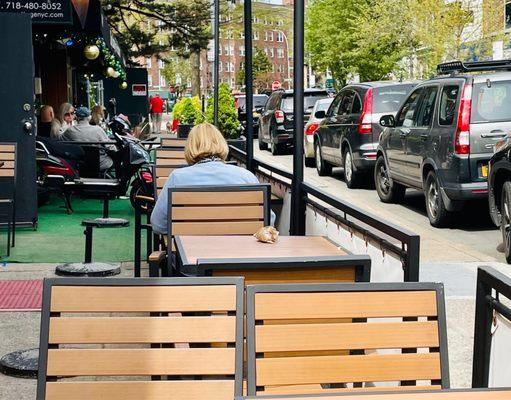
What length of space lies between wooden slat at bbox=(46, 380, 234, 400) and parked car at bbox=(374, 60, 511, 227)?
9.63 metres

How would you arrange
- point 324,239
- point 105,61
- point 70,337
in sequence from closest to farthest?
1. point 70,337
2. point 324,239
3. point 105,61

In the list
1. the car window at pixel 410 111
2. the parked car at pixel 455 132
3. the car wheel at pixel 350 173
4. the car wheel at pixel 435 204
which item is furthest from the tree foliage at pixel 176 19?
the car wheel at pixel 435 204

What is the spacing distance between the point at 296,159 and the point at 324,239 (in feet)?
5.68

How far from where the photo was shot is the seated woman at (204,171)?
21.0 ft

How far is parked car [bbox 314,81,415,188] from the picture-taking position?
1833cm

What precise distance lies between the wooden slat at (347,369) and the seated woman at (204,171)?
10.4ft

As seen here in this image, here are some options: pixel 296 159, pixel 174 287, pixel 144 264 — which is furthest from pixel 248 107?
pixel 174 287

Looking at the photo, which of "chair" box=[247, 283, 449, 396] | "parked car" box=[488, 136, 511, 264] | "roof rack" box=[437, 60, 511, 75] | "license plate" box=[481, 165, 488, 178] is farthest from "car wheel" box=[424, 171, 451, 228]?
"chair" box=[247, 283, 449, 396]

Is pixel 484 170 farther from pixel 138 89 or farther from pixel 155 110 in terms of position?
pixel 155 110

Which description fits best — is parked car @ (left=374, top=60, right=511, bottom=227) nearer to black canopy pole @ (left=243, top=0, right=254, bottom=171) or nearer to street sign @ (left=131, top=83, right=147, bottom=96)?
black canopy pole @ (left=243, top=0, right=254, bottom=171)

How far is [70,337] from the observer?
3328 millimetres

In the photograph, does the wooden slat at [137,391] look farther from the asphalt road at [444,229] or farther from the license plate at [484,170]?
the license plate at [484,170]

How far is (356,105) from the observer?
19.1m

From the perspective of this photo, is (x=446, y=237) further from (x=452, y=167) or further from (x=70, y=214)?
(x=70, y=214)
